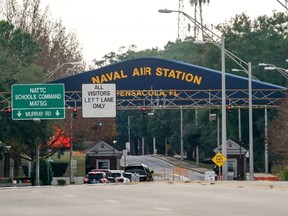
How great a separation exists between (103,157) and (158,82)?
4094 cm

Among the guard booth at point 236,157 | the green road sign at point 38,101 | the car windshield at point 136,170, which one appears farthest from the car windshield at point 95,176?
the guard booth at point 236,157

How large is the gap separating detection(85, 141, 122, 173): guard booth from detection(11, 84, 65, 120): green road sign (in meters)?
44.1

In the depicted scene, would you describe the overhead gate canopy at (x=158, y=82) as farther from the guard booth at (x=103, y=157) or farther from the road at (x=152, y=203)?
the guard booth at (x=103, y=157)

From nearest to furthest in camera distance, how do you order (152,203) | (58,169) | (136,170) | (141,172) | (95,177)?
(152,203) < (95,177) < (141,172) < (136,170) < (58,169)

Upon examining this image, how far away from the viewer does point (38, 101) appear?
60.6 meters

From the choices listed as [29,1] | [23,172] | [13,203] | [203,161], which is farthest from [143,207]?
[203,161]

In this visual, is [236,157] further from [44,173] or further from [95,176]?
[95,176]

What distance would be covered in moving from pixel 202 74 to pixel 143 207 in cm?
4089

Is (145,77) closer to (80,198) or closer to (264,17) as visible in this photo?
(80,198)

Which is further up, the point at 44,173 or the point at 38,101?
the point at 38,101

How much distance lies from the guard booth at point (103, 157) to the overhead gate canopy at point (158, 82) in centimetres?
3692

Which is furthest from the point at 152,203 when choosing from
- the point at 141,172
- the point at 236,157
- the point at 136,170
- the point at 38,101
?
the point at 236,157

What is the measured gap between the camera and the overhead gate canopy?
65.4 meters

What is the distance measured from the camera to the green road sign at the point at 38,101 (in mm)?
60438
